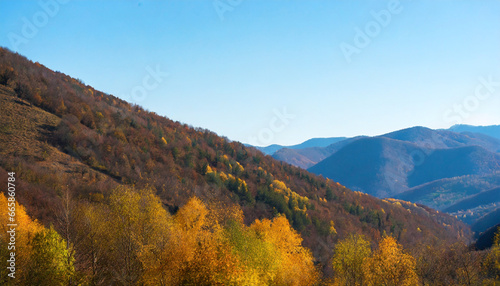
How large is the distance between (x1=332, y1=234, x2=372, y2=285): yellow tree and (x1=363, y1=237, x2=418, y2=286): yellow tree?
2.80 meters

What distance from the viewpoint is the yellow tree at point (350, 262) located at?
58031 millimetres

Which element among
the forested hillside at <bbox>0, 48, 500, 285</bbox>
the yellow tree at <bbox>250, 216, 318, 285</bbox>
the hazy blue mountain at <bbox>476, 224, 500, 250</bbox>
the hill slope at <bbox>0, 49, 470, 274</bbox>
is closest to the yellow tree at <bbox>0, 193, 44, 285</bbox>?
the forested hillside at <bbox>0, 48, 500, 285</bbox>

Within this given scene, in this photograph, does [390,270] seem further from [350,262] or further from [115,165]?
[115,165]

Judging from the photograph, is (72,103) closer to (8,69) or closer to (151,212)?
(8,69)

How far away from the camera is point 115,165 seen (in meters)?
95.9

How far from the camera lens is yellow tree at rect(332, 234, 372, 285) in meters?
58.0

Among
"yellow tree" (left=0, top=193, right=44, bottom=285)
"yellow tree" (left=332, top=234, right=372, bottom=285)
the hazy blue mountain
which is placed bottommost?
the hazy blue mountain

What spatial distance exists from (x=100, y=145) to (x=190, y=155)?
4274 centimetres

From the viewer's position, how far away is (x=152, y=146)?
422 ft

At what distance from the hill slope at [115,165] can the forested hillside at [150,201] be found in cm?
44

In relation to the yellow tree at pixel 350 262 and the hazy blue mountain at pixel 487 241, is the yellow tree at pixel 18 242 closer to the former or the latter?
the yellow tree at pixel 350 262

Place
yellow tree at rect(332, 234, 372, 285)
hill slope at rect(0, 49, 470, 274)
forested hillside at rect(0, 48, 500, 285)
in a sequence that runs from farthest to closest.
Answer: hill slope at rect(0, 49, 470, 274) < yellow tree at rect(332, 234, 372, 285) < forested hillside at rect(0, 48, 500, 285)

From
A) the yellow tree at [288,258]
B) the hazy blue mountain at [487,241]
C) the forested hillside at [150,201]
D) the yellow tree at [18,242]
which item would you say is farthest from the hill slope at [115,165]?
the yellow tree at [288,258]

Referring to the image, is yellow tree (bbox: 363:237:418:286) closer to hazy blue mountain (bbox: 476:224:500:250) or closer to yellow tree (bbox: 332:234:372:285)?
yellow tree (bbox: 332:234:372:285)
